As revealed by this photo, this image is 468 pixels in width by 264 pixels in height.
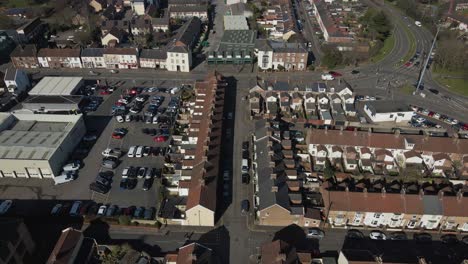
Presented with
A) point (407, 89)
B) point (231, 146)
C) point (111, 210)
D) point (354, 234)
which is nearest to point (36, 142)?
point (111, 210)

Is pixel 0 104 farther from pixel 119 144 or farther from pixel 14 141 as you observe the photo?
pixel 119 144

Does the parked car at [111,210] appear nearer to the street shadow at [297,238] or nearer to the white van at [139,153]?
the white van at [139,153]

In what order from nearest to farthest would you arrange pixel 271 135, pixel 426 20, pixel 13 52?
pixel 271 135, pixel 13 52, pixel 426 20

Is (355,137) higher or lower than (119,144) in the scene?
higher

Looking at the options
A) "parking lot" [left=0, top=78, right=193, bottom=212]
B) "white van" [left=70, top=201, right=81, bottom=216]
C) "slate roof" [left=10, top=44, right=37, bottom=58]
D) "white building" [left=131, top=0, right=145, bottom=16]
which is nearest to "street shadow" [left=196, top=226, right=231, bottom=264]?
"parking lot" [left=0, top=78, right=193, bottom=212]

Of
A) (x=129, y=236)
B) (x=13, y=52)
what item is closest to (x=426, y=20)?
(x=129, y=236)

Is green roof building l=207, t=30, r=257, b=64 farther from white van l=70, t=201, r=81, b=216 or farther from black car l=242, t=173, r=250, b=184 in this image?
white van l=70, t=201, r=81, b=216

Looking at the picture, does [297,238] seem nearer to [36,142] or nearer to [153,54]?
[36,142]
